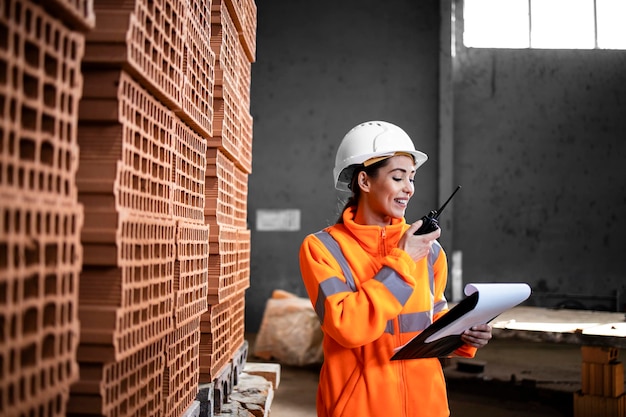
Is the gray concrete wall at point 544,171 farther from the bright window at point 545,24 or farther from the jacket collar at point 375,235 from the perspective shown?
the jacket collar at point 375,235

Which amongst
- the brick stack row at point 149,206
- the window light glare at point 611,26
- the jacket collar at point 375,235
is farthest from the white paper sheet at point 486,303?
the window light glare at point 611,26

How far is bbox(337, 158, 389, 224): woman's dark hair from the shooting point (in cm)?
222

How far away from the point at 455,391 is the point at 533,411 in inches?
35.7

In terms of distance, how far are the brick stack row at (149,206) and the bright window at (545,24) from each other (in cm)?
918

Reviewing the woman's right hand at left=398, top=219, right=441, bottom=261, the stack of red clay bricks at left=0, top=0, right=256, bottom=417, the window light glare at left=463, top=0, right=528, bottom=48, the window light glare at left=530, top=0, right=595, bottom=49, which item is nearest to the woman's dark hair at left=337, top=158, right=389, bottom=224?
the woman's right hand at left=398, top=219, right=441, bottom=261

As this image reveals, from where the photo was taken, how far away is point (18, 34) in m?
1.02

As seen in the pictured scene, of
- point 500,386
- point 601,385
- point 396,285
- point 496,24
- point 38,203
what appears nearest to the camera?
point 38,203

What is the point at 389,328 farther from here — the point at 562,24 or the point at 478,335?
the point at 562,24

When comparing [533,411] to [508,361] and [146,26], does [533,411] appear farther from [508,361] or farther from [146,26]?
[146,26]

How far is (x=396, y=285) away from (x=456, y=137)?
924cm

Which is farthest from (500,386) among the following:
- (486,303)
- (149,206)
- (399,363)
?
(149,206)

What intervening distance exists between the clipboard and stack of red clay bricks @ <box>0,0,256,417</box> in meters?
0.84

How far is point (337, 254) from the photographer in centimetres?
211

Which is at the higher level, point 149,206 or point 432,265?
point 149,206
